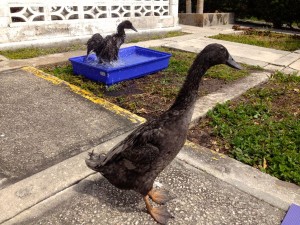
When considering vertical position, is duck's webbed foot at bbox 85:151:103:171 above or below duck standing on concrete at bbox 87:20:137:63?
below

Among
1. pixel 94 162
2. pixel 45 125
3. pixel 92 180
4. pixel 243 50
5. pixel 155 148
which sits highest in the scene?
pixel 243 50

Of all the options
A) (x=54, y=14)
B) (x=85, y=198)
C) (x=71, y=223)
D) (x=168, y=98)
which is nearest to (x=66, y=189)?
(x=85, y=198)

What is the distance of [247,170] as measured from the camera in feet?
11.0

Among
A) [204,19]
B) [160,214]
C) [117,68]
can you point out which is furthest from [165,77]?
[204,19]

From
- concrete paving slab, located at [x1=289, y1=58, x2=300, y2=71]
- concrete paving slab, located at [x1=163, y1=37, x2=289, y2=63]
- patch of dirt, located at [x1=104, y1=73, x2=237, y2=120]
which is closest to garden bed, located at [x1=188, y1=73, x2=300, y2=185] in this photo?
patch of dirt, located at [x1=104, y1=73, x2=237, y2=120]

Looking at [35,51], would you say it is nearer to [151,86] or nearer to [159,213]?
[151,86]

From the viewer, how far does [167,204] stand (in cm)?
285

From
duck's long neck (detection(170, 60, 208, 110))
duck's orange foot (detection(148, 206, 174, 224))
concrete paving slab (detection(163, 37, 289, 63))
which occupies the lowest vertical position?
duck's orange foot (detection(148, 206, 174, 224))

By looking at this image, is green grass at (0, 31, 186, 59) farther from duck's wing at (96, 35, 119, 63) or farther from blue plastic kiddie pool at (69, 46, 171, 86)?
duck's wing at (96, 35, 119, 63)

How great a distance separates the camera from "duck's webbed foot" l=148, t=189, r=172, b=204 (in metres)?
2.84

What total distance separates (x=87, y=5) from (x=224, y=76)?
5602mm

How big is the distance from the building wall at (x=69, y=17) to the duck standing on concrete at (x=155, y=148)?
6981 mm

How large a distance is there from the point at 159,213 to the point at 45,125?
2295 mm

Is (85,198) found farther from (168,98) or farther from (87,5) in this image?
(87,5)
